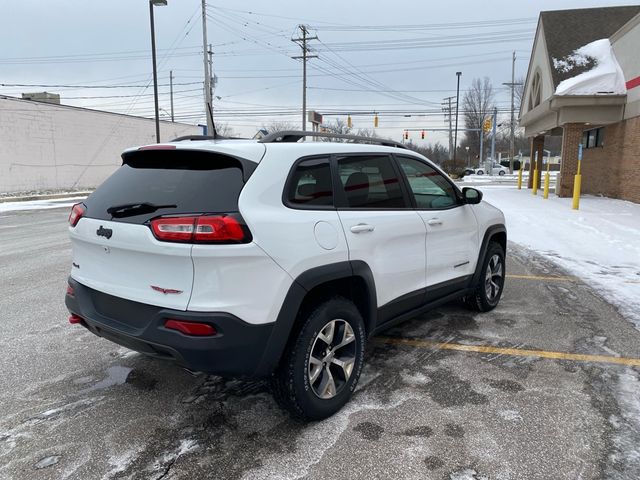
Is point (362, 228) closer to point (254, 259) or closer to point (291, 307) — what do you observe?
point (291, 307)

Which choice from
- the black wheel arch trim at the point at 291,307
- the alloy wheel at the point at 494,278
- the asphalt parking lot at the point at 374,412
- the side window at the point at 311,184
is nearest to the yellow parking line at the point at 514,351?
the asphalt parking lot at the point at 374,412

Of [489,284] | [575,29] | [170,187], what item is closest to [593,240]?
[489,284]

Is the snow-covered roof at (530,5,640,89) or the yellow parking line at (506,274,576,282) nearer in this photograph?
the yellow parking line at (506,274,576,282)

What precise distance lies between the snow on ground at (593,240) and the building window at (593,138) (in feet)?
13.9

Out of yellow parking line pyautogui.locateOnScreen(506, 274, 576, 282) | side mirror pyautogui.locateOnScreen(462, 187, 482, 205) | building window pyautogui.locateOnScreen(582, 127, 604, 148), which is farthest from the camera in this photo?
building window pyautogui.locateOnScreen(582, 127, 604, 148)

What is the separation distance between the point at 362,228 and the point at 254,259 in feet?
3.08

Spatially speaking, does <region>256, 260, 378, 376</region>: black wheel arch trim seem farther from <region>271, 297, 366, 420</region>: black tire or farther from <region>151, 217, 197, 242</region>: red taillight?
<region>151, 217, 197, 242</region>: red taillight

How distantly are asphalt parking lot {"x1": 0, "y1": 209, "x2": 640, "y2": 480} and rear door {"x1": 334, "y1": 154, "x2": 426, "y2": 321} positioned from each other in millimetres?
658

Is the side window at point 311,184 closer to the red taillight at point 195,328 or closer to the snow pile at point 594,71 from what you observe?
the red taillight at point 195,328

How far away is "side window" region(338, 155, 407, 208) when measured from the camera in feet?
11.1

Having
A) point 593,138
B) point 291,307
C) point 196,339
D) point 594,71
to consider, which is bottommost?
point 196,339

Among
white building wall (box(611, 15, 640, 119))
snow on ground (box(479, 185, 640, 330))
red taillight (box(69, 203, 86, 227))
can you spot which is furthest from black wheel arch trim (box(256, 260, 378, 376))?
white building wall (box(611, 15, 640, 119))

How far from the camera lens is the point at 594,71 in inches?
738

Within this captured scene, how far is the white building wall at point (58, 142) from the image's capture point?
23781 mm
